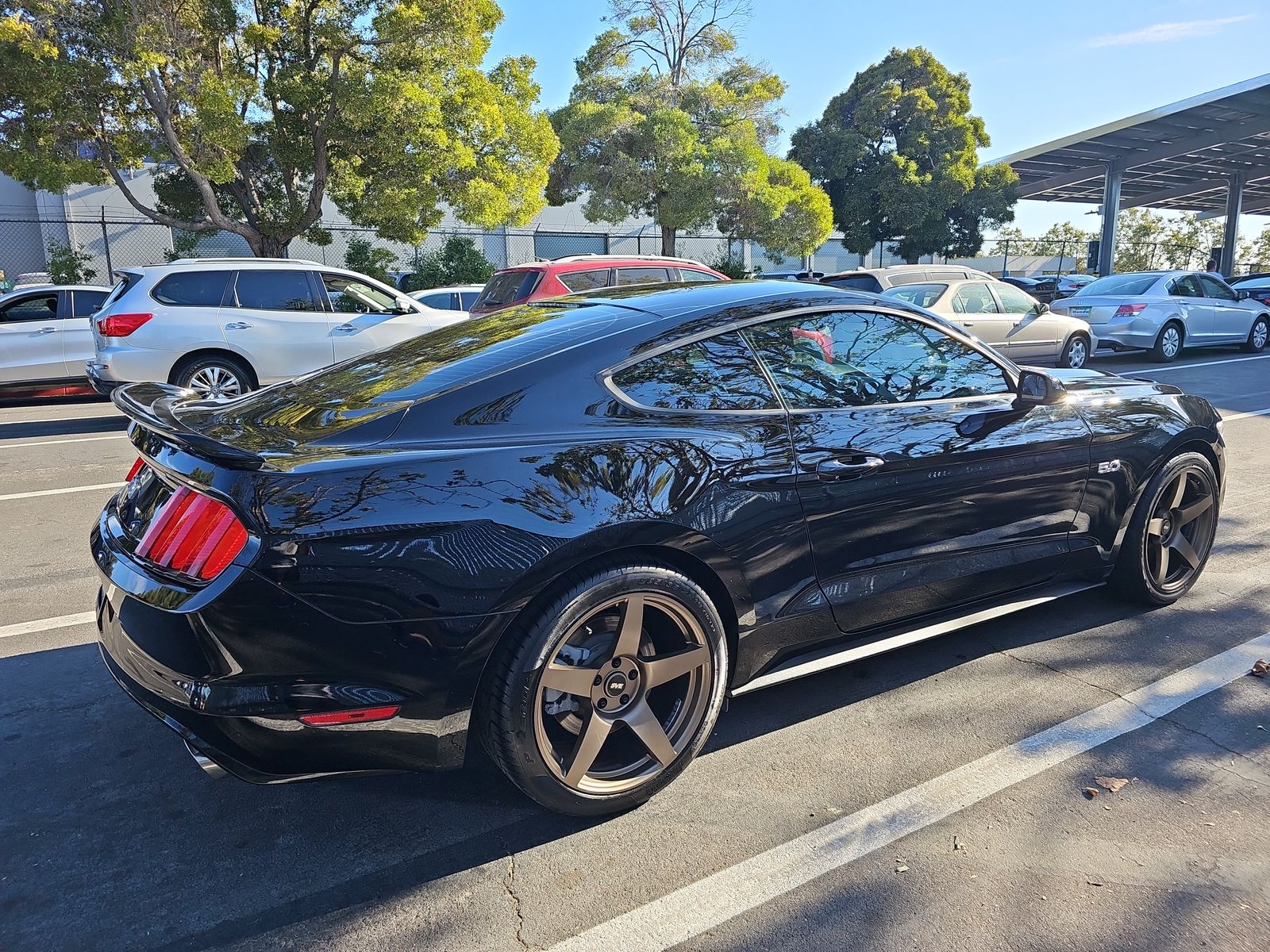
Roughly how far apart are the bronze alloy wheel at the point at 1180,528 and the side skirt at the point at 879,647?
A: 0.69 meters

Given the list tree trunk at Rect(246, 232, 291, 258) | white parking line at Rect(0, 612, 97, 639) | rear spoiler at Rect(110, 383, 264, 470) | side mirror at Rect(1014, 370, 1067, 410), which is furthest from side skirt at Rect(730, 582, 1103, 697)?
tree trunk at Rect(246, 232, 291, 258)

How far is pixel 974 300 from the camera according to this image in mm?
11734

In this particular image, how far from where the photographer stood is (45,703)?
→ 3258 millimetres

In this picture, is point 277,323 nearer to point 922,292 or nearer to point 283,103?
point 922,292

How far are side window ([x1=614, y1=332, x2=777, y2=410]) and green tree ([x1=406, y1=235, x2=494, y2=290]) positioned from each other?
22.9 metres

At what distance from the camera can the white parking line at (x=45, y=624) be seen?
3.91 m

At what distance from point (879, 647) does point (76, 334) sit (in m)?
11.7

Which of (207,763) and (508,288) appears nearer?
(207,763)

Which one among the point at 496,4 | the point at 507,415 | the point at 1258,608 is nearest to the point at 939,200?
the point at 496,4

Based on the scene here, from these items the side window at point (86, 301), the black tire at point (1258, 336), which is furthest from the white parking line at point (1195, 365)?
the side window at point (86, 301)

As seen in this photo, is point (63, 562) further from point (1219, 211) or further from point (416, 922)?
point (1219, 211)

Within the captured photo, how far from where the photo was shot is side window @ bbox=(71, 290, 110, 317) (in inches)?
446

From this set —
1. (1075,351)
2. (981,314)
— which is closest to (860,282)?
(981,314)

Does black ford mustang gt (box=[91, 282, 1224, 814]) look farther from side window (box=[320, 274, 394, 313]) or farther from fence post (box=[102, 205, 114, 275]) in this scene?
fence post (box=[102, 205, 114, 275])
